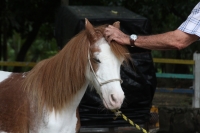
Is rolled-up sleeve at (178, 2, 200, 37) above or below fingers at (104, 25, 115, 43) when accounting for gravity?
above

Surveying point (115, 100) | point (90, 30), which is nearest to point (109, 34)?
point (90, 30)

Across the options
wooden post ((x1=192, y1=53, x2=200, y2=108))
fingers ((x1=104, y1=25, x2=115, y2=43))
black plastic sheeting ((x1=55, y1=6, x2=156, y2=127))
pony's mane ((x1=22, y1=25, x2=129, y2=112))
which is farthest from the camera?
wooden post ((x1=192, y1=53, x2=200, y2=108))

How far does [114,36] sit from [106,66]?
259mm

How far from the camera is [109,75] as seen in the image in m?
3.98

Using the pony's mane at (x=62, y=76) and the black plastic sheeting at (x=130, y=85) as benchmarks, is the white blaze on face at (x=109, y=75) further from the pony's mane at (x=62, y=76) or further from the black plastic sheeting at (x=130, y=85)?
the black plastic sheeting at (x=130, y=85)

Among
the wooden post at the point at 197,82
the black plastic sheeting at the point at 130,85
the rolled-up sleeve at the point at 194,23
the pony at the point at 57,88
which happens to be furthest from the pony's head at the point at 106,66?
the wooden post at the point at 197,82

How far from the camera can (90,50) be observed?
163 inches

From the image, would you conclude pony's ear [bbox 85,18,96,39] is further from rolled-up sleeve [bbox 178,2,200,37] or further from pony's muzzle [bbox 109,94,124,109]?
rolled-up sleeve [bbox 178,2,200,37]

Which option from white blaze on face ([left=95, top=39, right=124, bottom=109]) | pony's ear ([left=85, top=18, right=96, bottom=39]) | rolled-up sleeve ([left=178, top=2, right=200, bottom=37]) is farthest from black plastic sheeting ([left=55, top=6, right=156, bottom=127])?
rolled-up sleeve ([left=178, top=2, right=200, bottom=37])

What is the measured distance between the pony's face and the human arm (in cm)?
9

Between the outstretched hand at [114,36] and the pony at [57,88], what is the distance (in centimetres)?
4

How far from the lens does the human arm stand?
4090mm

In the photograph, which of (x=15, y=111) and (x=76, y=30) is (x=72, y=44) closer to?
(x=15, y=111)

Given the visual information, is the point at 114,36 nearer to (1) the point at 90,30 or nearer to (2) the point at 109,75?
(1) the point at 90,30
